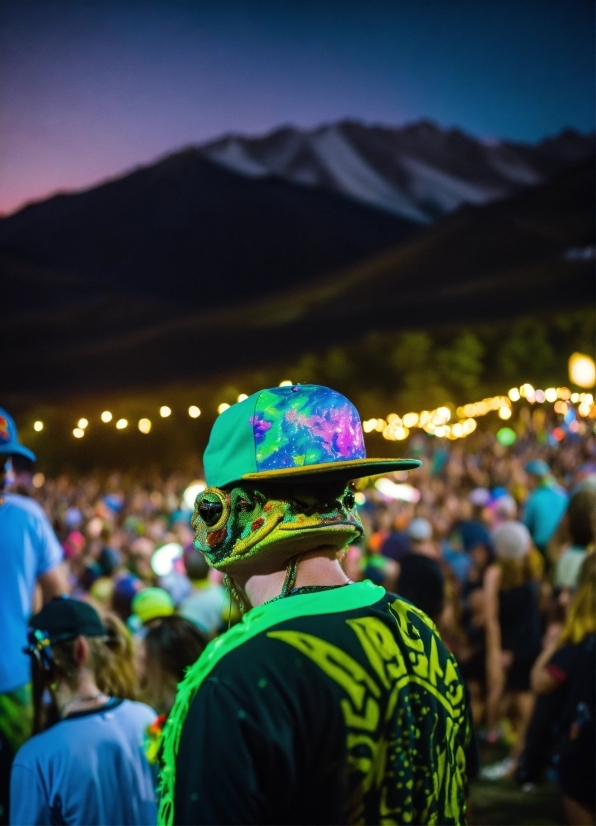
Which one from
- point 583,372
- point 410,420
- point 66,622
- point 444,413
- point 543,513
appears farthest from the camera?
point 444,413

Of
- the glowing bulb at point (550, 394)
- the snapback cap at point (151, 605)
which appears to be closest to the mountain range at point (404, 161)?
the glowing bulb at point (550, 394)

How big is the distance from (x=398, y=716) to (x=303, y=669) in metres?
0.20

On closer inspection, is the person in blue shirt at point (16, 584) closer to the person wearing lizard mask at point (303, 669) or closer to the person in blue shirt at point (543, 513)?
the person wearing lizard mask at point (303, 669)

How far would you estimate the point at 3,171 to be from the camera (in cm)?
504

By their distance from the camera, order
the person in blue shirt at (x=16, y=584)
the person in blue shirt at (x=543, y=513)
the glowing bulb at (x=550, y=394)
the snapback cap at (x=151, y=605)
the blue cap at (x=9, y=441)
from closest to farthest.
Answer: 1. the person in blue shirt at (x=16, y=584)
2. the blue cap at (x=9, y=441)
3. the snapback cap at (x=151, y=605)
4. the person in blue shirt at (x=543, y=513)
5. the glowing bulb at (x=550, y=394)

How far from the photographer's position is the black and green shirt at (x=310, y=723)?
114cm

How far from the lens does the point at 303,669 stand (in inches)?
46.6

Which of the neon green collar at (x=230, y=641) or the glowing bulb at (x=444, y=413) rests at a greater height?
the glowing bulb at (x=444, y=413)

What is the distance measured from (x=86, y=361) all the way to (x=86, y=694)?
31.8 ft

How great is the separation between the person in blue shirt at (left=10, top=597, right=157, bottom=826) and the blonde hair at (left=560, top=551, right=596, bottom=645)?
1.83 metres

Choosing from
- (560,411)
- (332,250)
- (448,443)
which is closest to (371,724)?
(560,411)

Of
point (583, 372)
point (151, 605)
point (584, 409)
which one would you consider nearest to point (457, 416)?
point (584, 409)

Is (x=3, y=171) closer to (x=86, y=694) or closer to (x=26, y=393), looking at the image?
(x=86, y=694)

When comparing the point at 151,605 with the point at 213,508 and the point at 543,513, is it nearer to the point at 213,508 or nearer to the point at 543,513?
the point at 213,508
